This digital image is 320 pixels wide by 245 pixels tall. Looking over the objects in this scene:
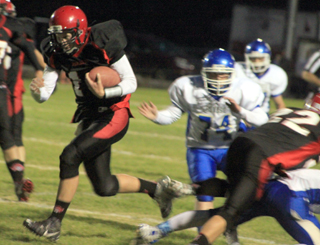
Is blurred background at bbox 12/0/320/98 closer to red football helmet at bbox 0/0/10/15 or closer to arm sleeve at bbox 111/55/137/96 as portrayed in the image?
red football helmet at bbox 0/0/10/15

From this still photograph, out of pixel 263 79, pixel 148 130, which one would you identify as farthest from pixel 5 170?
pixel 148 130

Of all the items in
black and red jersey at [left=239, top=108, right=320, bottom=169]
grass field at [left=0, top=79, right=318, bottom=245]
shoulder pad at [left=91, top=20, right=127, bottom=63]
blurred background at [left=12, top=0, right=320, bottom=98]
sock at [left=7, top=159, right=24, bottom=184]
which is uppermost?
shoulder pad at [left=91, top=20, right=127, bottom=63]

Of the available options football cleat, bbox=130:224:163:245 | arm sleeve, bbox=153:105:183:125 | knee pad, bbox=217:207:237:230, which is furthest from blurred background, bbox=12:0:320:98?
knee pad, bbox=217:207:237:230

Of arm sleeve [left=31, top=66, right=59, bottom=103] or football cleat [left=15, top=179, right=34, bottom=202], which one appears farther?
football cleat [left=15, top=179, right=34, bottom=202]

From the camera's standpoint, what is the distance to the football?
342 cm

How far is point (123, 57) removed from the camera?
363 cm

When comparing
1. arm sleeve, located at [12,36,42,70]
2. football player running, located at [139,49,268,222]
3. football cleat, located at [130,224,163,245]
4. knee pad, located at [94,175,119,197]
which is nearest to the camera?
football cleat, located at [130,224,163,245]

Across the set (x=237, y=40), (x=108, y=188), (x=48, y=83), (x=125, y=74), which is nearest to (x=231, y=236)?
(x=108, y=188)

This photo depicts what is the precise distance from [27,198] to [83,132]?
123 cm

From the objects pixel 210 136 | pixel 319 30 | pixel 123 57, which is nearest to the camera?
pixel 123 57

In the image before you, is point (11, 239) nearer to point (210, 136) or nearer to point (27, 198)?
point (27, 198)

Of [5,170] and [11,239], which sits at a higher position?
[11,239]

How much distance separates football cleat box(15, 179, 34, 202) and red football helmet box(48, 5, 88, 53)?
49.1 inches

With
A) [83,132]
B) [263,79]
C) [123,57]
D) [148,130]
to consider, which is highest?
[123,57]
